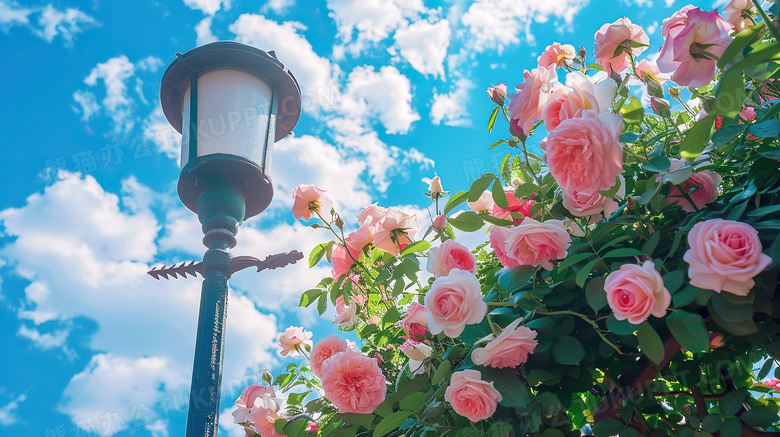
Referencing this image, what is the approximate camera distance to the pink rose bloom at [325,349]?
1246 mm

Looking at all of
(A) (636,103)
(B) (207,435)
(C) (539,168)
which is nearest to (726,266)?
(A) (636,103)

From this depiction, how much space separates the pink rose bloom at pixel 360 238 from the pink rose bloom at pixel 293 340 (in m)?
0.53

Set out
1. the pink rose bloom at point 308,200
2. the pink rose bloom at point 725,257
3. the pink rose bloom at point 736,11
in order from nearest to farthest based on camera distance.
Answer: the pink rose bloom at point 725,257 → the pink rose bloom at point 736,11 → the pink rose bloom at point 308,200

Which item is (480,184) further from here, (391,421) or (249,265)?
(249,265)

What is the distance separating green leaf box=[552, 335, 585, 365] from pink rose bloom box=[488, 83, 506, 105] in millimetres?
521

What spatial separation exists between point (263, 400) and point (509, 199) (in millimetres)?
960

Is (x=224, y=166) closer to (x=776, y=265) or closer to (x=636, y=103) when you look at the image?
(x=636, y=103)

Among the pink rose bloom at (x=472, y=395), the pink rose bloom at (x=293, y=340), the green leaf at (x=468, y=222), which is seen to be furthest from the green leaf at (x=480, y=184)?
the pink rose bloom at (x=293, y=340)

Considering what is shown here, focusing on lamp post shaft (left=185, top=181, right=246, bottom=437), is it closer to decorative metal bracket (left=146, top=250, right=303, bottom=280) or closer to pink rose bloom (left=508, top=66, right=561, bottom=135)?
decorative metal bracket (left=146, top=250, right=303, bottom=280)

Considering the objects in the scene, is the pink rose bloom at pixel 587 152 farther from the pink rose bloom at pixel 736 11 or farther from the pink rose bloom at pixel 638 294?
the pink rose bloom at pixel 736 11

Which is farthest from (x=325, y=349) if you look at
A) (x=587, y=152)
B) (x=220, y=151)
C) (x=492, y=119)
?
(x=220, y=151)

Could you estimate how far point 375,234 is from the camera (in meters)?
1.23

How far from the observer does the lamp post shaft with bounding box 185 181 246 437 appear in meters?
1.84

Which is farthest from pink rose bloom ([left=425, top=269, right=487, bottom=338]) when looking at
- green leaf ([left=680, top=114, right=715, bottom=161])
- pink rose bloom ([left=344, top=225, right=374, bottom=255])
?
pink rose bloom ([left=344, top=225, right=374, bottom=255])
